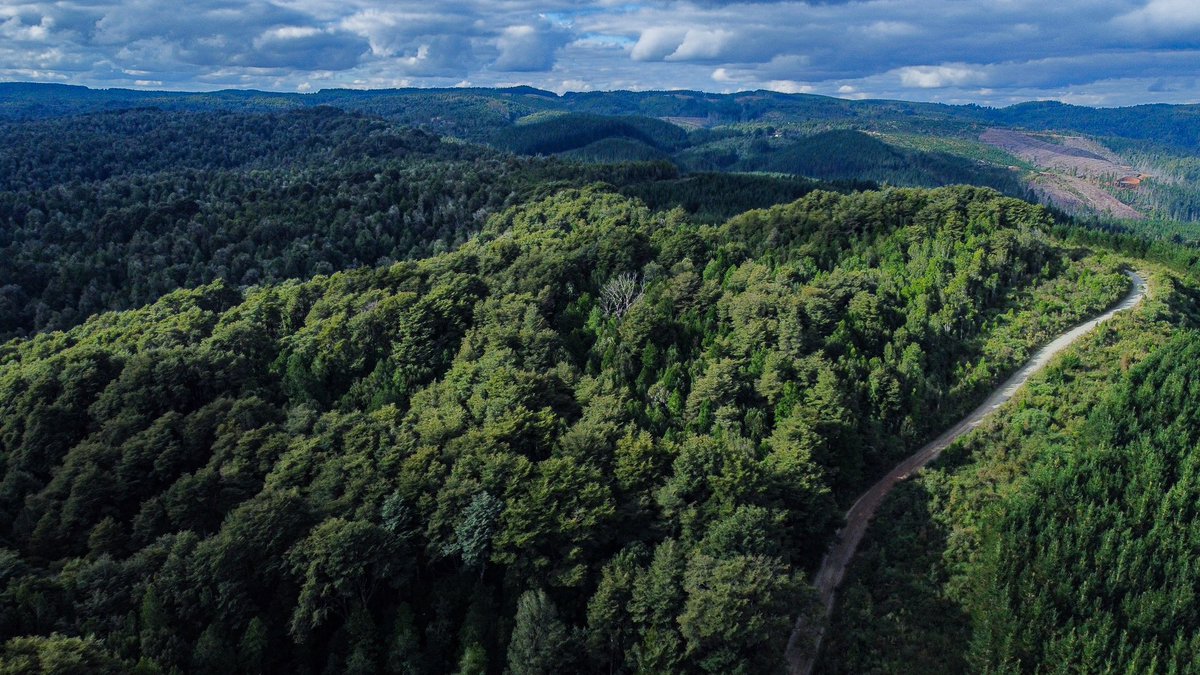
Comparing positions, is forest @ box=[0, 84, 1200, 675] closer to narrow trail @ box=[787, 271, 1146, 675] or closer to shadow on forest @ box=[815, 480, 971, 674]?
shadow on forest @ box=[815, 480, 971, 674]

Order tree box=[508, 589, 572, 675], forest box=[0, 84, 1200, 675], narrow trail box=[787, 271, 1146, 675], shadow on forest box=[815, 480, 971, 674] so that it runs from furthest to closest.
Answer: narrow trail box=[787, 271, 1146, 675], shadow on forest box=[815, 480, 971, 674], forest box=[0, 84, 1200, 675], tree box=[508, 589, 572, 675]

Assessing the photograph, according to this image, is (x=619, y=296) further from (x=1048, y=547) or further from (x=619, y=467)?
(x=1048, y=547)

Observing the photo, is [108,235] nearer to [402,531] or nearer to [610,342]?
[610,342]

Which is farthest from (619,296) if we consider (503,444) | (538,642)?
(538,642)

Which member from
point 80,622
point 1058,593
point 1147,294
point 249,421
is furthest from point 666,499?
point 1147,294

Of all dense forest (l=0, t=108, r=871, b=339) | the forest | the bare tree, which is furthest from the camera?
dense forest (l=0, t=108, r=871, b=339)

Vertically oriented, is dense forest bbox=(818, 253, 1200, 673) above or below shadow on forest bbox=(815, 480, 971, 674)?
above

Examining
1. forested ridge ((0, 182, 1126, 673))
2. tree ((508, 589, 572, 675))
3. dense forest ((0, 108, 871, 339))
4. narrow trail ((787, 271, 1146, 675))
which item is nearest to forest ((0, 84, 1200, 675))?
tree ((508, 589, 572, 675))
